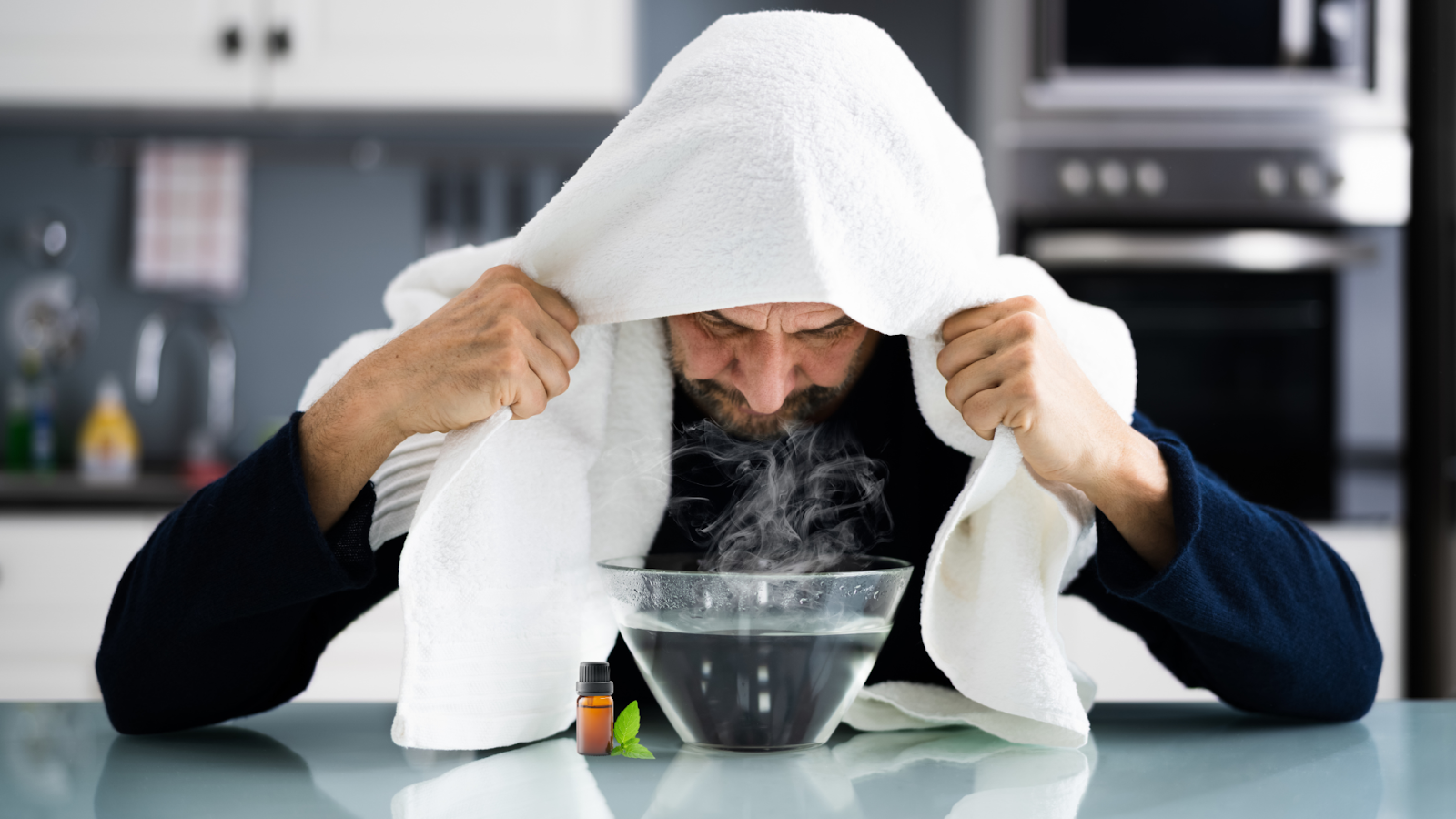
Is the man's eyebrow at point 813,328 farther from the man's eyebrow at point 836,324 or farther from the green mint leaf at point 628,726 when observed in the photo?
the green mint leaf at point 628,726

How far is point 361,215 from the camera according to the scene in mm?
2936

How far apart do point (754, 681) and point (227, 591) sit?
48cm

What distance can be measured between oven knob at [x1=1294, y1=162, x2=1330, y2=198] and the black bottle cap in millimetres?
1977

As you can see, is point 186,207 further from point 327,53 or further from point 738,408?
point 738,408

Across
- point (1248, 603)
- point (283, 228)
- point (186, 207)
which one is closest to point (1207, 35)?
point (1248, 603)

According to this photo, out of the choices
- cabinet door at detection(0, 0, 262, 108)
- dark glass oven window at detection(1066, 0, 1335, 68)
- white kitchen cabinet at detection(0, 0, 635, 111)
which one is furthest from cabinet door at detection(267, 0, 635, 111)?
dark glass oven window at detection(1066, 0, 1335, 68)

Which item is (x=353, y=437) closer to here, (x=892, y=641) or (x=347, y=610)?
(x=347, y=610)

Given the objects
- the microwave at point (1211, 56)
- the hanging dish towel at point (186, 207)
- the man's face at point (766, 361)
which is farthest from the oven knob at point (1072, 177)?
the hanging dish towel at point (186, 207)

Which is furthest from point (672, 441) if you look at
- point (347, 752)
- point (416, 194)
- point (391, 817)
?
point (416, 194)

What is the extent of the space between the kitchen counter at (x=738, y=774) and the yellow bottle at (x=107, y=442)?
6.00 ft

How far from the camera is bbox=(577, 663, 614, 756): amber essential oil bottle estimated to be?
2.98 feet

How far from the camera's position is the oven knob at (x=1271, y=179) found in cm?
232

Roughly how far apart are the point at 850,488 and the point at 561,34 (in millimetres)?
1583

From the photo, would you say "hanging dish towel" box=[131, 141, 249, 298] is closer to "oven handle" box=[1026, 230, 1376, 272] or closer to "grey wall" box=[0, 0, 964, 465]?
"grey wall" box=[0, 0, 964, 465]
